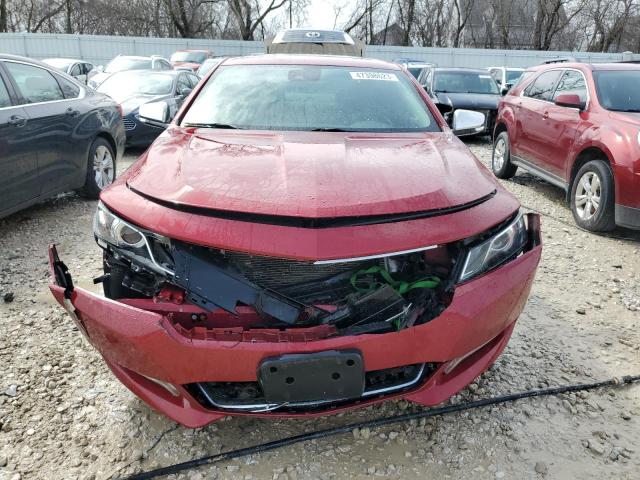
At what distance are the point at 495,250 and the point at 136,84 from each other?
8.65 m

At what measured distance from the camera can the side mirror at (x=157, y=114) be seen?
11.7 ft

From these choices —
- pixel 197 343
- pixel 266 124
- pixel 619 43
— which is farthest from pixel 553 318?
pixel 619 43

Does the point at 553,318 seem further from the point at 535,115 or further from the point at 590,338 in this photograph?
the point at 535,115

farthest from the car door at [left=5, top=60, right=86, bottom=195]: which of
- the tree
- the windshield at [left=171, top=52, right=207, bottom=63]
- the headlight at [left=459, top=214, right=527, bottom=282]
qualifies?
the tree

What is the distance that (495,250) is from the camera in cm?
211

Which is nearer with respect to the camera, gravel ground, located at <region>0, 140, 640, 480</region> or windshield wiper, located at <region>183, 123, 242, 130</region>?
gravel ground, located at <region>0, 140, 640, 480</region>

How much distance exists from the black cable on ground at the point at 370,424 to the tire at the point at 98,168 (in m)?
3.86

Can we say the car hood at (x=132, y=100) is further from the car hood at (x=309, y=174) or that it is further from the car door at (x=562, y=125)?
the car hood at (x=309, y=174)

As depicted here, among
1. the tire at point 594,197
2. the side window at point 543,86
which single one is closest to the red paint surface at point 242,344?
the tire at point 594,197

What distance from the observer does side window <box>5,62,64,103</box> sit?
4492 millimetres

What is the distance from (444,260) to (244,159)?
3.10ft

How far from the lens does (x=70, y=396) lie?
2.50 meters

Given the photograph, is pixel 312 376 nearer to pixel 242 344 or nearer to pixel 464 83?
pixel 242 344

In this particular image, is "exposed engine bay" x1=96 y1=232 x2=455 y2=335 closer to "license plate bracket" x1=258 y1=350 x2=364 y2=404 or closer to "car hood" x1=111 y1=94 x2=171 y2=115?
"license plate bracket" x1=258 y1=350 x2=364 y2=404
